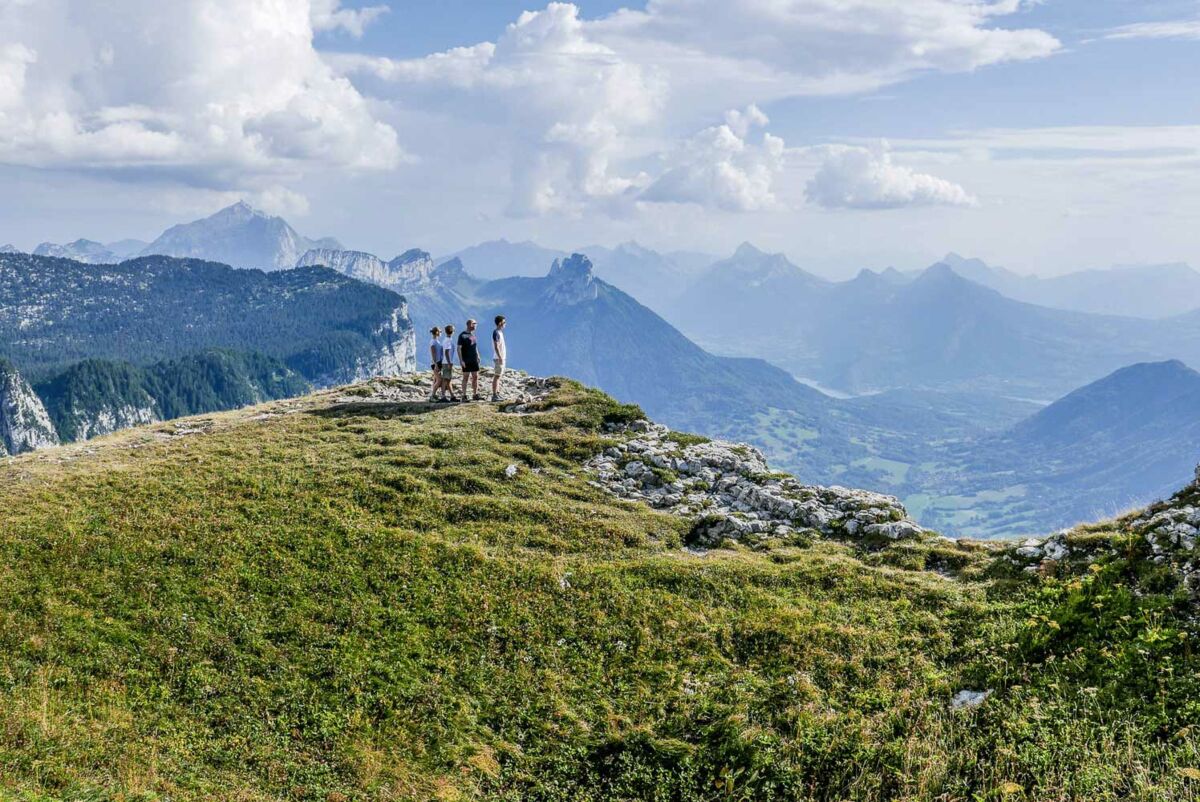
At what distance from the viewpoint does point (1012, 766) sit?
36.3 feet

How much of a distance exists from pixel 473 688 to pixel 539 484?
12222 millimetres

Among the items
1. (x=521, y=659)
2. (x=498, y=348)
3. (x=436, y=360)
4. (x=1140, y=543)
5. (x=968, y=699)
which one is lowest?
(x=521, y=659)

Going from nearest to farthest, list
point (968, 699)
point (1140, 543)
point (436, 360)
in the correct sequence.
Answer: point (968, 699) → point (1140, 543) → point (436, 360)

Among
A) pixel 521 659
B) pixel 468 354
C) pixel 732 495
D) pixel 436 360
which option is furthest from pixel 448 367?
pixel 521 659

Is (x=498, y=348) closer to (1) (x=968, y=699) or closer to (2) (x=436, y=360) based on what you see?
(2) (x=436, y=360)

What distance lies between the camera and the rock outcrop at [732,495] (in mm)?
23688

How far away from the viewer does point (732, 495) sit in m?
26.9

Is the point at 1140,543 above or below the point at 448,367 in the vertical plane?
below

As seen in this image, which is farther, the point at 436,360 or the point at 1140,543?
the point at 436,360

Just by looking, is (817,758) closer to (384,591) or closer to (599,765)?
(599,765)

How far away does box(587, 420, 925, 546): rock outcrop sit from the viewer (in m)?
23.7

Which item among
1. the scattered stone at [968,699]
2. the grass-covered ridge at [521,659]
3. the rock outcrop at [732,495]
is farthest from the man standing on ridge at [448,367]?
the scattered stone at [968,699]

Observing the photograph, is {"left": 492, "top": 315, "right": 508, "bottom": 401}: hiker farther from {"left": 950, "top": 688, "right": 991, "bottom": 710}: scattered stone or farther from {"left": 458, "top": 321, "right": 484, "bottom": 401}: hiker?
{"left": 950, "top": 688, "right": 991, "bottom": 710}: scattered stone

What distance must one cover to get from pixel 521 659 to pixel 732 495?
44.5 feet
